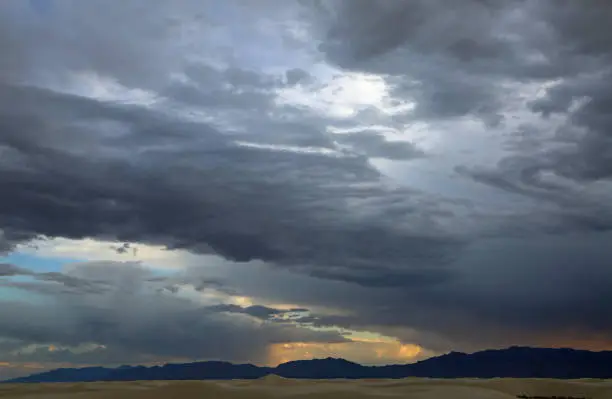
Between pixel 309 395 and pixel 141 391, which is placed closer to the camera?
pixel 309 395

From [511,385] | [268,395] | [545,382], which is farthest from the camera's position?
[545,382]

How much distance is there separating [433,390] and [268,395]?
1458cm

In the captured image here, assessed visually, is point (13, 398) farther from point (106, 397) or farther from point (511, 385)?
point (511, 385)

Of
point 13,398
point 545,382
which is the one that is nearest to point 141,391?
point 13,398

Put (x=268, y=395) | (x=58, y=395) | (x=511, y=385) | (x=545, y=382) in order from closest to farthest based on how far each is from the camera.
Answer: (x=268, y=395) < (x=58, y=395) < (x=511, y=385) < (x=545, y=382)

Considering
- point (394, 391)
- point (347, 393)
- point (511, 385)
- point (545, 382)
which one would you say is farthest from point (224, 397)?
point (545, 382)

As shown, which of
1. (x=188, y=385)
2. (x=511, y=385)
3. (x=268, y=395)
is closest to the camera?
(x=268, y=395)

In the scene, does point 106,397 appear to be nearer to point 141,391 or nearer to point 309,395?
point 141,391

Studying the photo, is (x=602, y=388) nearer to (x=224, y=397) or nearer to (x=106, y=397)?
(x=224, y=397)

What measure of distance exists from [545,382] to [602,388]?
6.77 m

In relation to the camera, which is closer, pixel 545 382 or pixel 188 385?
pixel 188 385

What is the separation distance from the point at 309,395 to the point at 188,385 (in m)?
14.2

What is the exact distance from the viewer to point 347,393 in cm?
4816

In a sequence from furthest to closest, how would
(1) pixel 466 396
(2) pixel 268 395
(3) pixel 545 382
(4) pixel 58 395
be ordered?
(3) pixel 545 382 → (4) pixel 58 395 → (2) pixel 268 395 → (1) pixel 466 396
